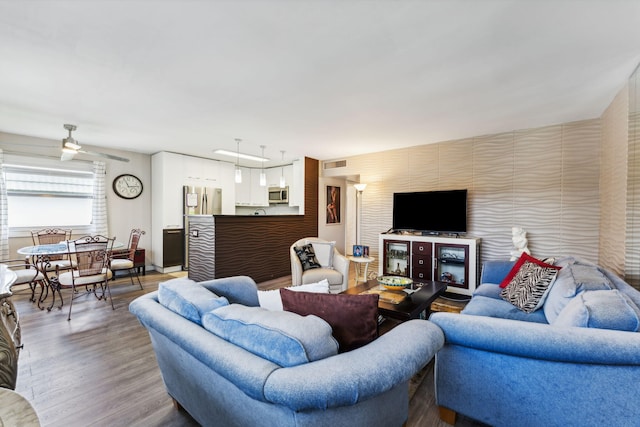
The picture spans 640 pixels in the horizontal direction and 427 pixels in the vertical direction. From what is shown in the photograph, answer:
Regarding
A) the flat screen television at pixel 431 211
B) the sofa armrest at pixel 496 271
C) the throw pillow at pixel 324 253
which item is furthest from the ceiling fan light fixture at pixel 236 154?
the sofa armrest at pixel 496 271

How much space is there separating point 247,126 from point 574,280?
12.5 ft

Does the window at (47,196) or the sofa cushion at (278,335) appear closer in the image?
the sofa cushion at (278,335)

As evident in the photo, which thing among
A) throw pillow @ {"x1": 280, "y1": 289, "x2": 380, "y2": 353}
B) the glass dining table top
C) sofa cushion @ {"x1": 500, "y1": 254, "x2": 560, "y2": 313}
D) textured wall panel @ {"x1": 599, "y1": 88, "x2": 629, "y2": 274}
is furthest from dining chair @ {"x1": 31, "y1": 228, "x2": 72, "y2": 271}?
textured wall panel @ {"x1": 599, "y1": 88, "x2": 629, "y2": 274}

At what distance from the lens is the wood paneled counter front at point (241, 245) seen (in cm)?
438

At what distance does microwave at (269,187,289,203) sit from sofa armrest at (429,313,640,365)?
221 inches

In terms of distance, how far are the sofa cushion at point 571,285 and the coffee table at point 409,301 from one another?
885 millimetres

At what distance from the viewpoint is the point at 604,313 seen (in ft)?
4.54

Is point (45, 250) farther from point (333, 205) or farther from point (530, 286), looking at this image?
point (530, 286)

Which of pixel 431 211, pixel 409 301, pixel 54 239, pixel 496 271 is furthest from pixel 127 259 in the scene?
pixel 496 271

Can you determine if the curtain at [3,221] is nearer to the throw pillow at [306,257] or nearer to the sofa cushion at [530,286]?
the throw pillow at [306,257]

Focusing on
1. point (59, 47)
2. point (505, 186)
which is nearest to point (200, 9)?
point (59, 47)

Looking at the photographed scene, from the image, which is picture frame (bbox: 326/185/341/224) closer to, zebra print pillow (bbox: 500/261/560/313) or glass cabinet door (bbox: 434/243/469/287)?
glass cabinet door (bbox: 434/243/469/287)

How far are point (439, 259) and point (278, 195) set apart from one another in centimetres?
410

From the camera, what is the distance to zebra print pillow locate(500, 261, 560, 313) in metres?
2.24
